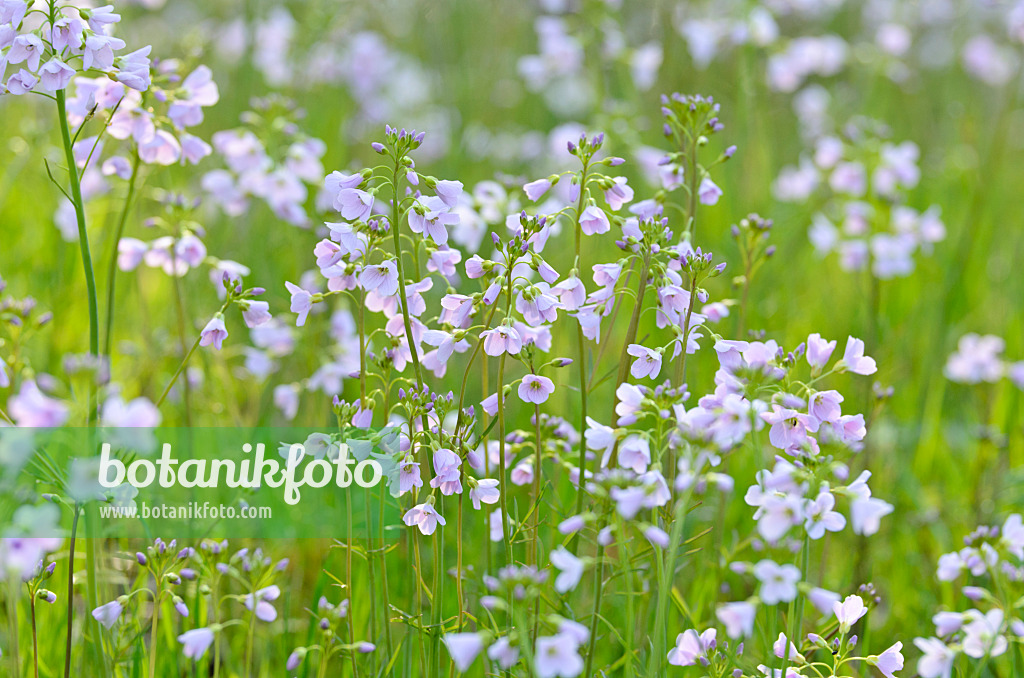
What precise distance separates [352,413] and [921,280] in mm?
4040

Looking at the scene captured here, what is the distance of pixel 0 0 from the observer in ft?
5.30

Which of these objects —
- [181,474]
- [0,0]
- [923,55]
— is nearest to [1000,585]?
[181,474]

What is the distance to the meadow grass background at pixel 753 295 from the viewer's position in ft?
9.39

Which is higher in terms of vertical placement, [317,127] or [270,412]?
[317,127]

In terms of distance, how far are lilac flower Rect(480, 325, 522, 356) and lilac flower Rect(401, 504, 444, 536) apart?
32cm

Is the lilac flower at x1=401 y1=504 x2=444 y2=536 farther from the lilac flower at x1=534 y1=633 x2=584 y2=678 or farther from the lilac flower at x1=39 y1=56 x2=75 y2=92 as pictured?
the lilac flower at x1=39 y1=56 x2=75 y2=92

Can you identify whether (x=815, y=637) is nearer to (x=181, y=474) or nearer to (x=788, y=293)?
(x=181, y=474)

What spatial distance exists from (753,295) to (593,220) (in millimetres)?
1888

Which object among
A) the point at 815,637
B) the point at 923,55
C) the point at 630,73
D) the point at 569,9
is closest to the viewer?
the point at 815,637

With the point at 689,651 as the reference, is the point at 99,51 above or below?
above

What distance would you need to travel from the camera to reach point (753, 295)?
3.39 meters

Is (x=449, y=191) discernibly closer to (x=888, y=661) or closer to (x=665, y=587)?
(x=665, y=587)

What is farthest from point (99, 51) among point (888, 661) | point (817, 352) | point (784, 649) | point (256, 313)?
point (888, 661)

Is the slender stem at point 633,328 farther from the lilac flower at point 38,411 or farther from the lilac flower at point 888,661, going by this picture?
the lilac flower at point 38,411
